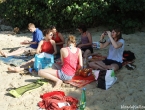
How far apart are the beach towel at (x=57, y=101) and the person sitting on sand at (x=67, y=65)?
474mm

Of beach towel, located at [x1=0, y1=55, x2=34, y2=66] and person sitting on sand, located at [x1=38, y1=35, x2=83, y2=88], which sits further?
beach towel, located at [x1=0, y1=55, x2=34, y2=66]

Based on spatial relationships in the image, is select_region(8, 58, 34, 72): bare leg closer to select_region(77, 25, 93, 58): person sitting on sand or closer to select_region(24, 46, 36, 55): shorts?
select_region(24, 46, 36, 55): shorts

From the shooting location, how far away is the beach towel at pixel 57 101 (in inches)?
185

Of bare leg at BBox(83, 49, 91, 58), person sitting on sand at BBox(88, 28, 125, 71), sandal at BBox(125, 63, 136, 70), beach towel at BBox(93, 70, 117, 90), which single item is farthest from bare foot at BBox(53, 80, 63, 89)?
sandal at BBox(125, 63, 136, 70)

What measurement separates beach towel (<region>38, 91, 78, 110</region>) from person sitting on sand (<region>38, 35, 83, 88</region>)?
47 centimetres

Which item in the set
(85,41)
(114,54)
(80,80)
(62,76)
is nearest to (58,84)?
(62,76)

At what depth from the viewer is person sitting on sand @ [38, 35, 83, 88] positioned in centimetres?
558

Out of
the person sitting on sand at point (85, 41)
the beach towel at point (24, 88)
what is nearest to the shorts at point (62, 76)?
the beach towel at point (24, 88)

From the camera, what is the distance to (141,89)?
539 centimetres

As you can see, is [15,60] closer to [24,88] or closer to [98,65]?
[24,88]

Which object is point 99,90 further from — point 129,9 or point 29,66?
point 129,9

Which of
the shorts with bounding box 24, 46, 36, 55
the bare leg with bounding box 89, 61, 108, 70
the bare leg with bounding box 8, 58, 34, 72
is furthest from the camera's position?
the shorts with bounding box 24, 46, 36, 55

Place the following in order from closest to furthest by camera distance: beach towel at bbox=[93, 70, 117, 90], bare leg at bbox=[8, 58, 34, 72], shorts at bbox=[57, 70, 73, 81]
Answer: beach towel at bbox=[93, 70, 117, 90]
shorts at bbox=[57, 70, 73, 81]
bare leg at bbox=[8, 58, 34, 72]

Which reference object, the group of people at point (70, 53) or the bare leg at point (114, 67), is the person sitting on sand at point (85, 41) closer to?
the group of people at point (70, 53)
